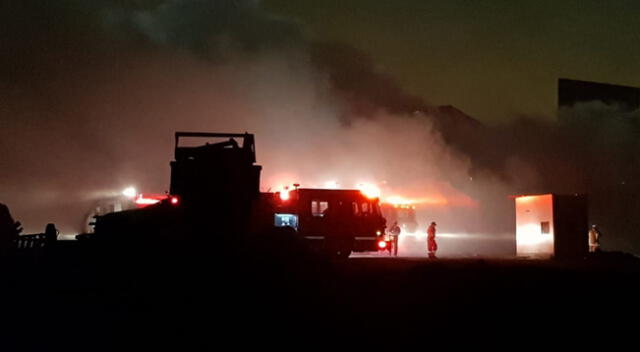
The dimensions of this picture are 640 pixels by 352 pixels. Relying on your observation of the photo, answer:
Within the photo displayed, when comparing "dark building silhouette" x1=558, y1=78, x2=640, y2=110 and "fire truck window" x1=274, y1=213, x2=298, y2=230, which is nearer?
"fire truck window" x1=274, y1=213, x2=298, y2=230

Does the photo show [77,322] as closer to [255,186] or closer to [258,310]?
[258,310]

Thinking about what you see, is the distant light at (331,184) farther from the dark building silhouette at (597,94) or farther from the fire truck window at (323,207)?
the dark building silhouette at (597,94)

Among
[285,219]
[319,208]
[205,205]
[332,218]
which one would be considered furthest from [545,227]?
[205,205]

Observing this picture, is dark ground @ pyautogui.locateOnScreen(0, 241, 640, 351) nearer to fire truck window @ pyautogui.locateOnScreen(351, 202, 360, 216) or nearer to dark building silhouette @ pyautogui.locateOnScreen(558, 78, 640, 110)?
fire truck window @ pyautogui.locateOnScreen(351, 202, 360, 216)

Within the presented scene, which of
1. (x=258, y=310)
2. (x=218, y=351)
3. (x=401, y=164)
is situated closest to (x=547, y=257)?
(x=401, y=164)

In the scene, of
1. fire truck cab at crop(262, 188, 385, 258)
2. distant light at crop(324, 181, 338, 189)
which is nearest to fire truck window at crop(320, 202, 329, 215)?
fire truck cab at crop(262, 188, 385, 258)

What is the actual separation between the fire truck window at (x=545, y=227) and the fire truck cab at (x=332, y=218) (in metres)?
7.43

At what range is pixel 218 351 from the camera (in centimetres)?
564

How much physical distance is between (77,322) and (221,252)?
3473mm

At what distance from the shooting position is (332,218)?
1778cm

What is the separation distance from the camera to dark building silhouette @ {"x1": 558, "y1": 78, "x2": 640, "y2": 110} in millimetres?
37625

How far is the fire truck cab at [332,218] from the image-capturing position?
17.7 m

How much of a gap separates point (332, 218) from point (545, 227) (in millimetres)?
9199

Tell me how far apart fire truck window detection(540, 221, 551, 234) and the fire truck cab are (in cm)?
743
